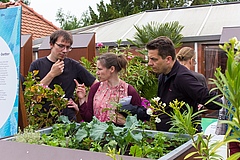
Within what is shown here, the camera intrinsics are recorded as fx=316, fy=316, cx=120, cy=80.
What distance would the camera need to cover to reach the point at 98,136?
1.56 meters

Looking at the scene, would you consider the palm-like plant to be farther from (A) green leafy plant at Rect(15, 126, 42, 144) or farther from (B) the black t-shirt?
(A) green leafy plant at Rect(15, 126, 42, 144)

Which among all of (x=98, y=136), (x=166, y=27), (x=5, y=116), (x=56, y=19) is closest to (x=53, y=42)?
(x=5, y=116)

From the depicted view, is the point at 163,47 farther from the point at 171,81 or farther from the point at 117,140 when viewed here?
the point at 117,140

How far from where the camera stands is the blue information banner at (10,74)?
1977 mm

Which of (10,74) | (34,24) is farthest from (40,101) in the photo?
(34,24)

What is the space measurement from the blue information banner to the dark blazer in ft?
3.19

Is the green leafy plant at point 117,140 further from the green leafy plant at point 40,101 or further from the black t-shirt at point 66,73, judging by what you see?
the black t-shirt at point 66,73

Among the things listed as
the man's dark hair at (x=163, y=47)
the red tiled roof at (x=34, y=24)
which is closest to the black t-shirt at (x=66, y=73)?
the man's dark hair at (x=163, y=47)

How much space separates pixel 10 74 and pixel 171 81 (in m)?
1.10

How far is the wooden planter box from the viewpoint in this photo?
1264 mm

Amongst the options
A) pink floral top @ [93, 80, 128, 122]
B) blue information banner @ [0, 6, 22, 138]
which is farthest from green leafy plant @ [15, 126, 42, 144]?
pink floral top @ [93, 80, 128, 122]

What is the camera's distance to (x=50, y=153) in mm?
1383

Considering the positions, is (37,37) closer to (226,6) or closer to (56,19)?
(226,6)

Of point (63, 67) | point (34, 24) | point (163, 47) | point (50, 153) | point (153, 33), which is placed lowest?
point (50, 153)
